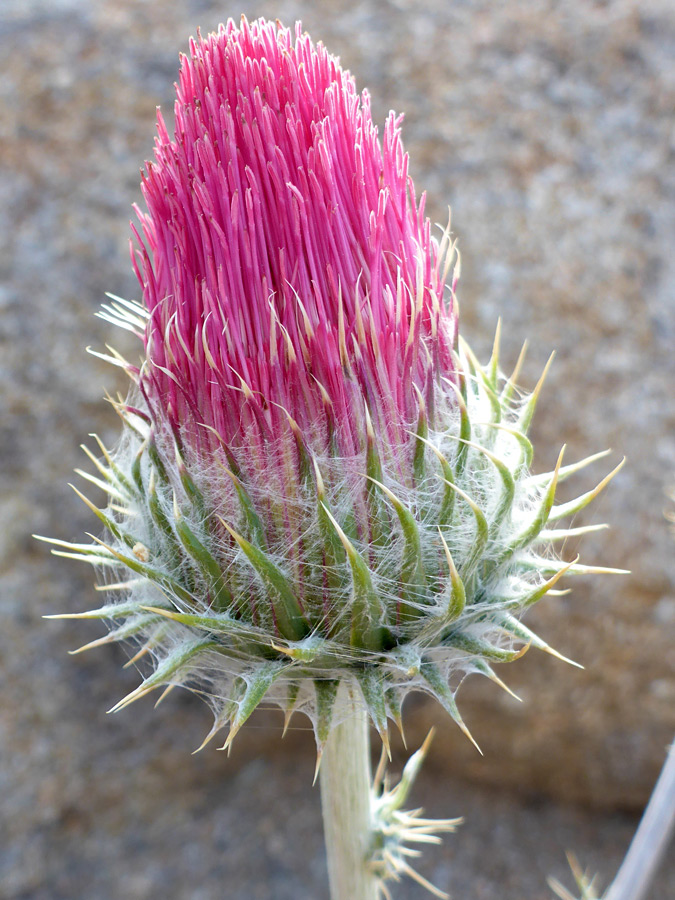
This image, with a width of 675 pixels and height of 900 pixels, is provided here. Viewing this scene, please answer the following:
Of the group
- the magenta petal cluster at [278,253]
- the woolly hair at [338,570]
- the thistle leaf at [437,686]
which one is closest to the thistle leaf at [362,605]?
the woolly hair at [338,570]

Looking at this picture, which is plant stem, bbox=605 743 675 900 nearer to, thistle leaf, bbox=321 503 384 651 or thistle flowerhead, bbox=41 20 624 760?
thistle flowerhead, bbox=41 20 624 760

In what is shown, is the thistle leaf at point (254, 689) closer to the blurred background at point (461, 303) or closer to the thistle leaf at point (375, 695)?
the thistle leaf at point (375, 695)

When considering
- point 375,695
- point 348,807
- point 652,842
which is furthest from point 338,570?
point 652,842

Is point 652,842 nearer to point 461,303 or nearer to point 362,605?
point 362,605

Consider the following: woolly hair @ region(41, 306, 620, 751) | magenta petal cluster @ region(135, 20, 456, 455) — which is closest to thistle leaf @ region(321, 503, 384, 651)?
woolly hair @ region(41, 306, 620, 751)

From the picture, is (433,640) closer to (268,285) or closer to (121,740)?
(268,285)

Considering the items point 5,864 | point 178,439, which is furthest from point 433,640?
point 5,864
